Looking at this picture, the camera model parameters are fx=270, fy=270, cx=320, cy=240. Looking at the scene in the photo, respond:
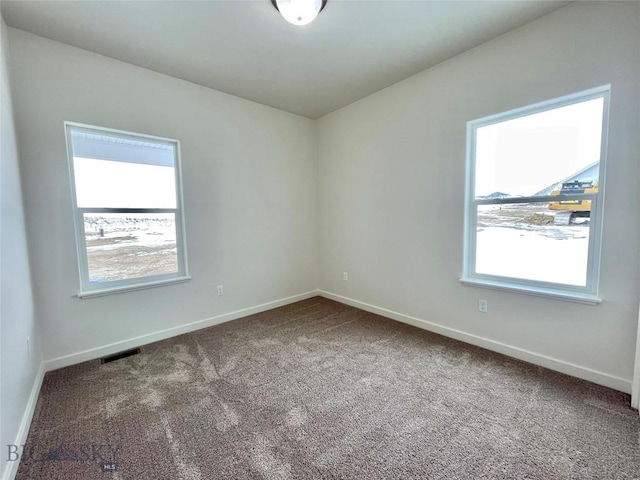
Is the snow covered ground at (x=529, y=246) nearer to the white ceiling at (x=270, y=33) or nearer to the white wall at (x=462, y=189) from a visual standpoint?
the white wall at (x=462, y=189)

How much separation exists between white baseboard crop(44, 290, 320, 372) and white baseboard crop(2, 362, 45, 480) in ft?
0.48

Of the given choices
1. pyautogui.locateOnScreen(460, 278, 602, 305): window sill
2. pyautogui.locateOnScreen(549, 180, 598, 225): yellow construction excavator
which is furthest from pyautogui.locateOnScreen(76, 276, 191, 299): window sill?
pyautogui.locateOnScreen(549, 180, 598, 225): yellow construction excavator

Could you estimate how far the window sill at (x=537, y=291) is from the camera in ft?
6.70

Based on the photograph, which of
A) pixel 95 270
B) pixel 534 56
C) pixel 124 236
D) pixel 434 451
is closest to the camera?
pixel 434 451

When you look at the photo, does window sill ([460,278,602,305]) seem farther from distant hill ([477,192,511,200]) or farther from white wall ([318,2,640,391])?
distant hill ([477,192,511,200])

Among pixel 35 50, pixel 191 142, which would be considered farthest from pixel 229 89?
pixel 35 50

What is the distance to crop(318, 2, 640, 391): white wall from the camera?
1.89 m

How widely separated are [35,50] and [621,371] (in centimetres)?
514

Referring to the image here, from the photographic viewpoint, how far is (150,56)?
2.50 m

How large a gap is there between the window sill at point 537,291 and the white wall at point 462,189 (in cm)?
5

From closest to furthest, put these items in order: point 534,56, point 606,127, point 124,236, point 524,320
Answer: point 606,127 → point 534,56 → point 524,320 → point 124,236

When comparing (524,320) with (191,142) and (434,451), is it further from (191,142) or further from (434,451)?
(191,142)

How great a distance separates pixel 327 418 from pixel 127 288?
7.42ft

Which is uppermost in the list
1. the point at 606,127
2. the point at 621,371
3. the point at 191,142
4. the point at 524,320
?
the point at 191,142
